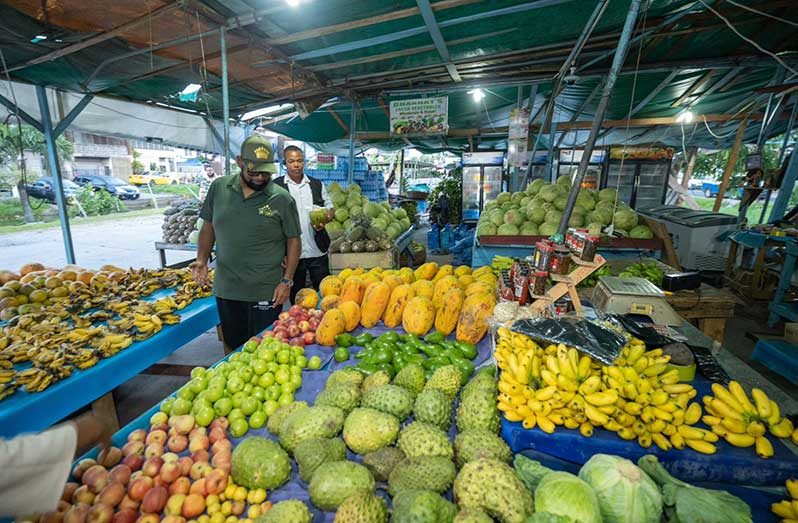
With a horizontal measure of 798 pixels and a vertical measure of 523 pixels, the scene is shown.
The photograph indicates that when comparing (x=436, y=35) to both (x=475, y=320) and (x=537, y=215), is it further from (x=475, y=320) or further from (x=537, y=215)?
(x=475, y=320)

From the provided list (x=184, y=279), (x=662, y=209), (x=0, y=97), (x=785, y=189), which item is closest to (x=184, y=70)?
(x=0, y=97)

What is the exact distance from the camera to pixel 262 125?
370 inches

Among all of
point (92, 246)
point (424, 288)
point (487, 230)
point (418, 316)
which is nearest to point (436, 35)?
point (487, 230)

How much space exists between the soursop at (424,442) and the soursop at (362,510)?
0.92 ft

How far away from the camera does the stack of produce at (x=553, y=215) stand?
5285mm

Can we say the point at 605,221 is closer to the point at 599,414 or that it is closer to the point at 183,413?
the point at 599,414

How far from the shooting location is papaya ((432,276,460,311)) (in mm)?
3086

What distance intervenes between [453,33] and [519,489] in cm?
503

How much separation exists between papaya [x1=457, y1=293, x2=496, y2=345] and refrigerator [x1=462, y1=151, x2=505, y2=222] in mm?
9507

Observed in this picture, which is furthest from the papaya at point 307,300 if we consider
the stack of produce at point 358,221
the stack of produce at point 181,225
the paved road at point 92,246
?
the paved road at point 92,246

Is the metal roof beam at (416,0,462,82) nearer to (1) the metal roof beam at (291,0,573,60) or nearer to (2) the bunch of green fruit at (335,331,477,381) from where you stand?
(1) the metal roof beam at (291,0,573,60)

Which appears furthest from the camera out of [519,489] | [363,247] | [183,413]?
[363,247]

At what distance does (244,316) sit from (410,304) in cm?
171

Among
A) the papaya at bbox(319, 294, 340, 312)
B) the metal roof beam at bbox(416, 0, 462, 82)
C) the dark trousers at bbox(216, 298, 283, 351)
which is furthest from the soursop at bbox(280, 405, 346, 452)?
the metal roof beam at bbox(416, 0, 462, 82)
